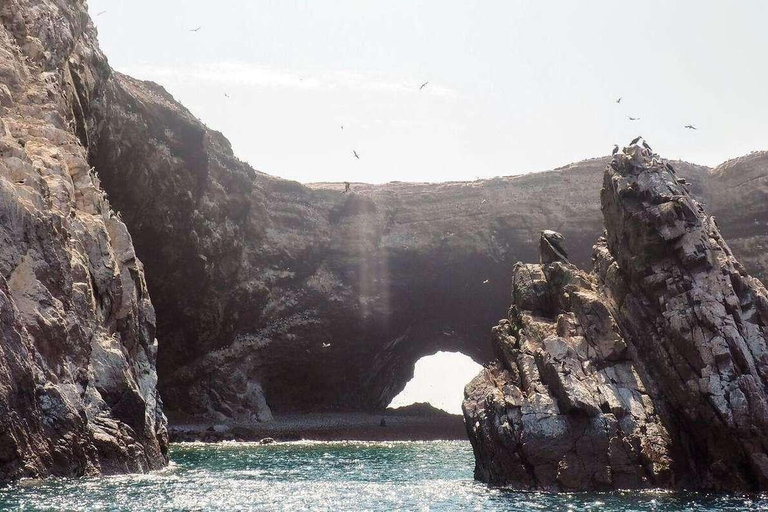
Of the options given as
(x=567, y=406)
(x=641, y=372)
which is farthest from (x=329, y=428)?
(x=567, y=406)

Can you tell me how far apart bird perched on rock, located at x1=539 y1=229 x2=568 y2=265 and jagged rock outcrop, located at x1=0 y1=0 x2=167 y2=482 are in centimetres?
2281

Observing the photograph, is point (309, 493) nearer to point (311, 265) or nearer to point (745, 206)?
point (311, 265)

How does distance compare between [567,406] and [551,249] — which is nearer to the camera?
[567,406]

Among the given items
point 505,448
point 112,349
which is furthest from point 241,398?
point 505,448

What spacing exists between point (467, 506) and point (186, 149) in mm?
50927

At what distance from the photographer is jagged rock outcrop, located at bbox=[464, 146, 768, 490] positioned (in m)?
32.0

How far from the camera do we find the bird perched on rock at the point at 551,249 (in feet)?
143

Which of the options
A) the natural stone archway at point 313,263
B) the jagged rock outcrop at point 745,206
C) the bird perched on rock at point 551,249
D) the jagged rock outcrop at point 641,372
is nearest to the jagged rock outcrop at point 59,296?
the jagged rock outcrop at point 641,372

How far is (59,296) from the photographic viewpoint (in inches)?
1305

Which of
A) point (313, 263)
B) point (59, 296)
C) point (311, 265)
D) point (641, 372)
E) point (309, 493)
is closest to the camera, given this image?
point (309, 493)

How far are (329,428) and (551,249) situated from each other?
41.4m

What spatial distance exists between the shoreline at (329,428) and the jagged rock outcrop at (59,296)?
75.8 ft

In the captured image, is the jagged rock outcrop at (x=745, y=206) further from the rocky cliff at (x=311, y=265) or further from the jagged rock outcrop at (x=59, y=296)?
the jagged rock outcrop at (x=59, y=296)

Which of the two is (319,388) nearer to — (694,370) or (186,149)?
(186,149)
